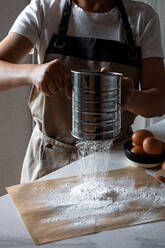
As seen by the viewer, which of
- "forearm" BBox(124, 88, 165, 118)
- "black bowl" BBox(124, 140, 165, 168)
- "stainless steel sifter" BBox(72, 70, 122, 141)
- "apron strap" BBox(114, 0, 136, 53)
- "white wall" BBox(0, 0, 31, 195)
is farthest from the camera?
"white wall" BBox(0, 0, 31, 195)

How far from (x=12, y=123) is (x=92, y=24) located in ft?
3.23

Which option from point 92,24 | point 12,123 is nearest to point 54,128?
point 92,24

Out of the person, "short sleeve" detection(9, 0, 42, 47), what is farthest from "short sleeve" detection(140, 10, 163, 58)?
"short sleeve" detection(9, 0, 42, 47)

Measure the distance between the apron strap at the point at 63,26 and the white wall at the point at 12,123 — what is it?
2.28 ft

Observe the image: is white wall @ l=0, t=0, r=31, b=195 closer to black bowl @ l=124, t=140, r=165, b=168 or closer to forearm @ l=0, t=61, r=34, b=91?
forearm @ l=0, t=61, r=34, b=91

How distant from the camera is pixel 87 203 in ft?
2.94

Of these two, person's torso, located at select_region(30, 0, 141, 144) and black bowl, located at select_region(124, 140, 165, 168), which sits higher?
person's torso, located at select_region(30, 0, 141, 144)

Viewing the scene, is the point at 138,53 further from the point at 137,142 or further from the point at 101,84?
the point at 101,84

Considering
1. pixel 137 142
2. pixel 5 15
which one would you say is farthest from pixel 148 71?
pixel 5 15

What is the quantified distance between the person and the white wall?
2.07 feet

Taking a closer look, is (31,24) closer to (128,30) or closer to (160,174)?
(128,30)

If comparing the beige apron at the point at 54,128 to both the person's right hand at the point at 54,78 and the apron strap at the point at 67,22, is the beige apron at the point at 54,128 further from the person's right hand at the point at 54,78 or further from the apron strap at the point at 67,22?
the person's right hand at the point at 54,78

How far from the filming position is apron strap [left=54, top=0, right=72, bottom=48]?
127 cm

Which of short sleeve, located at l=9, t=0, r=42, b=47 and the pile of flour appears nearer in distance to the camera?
the pile of flour
